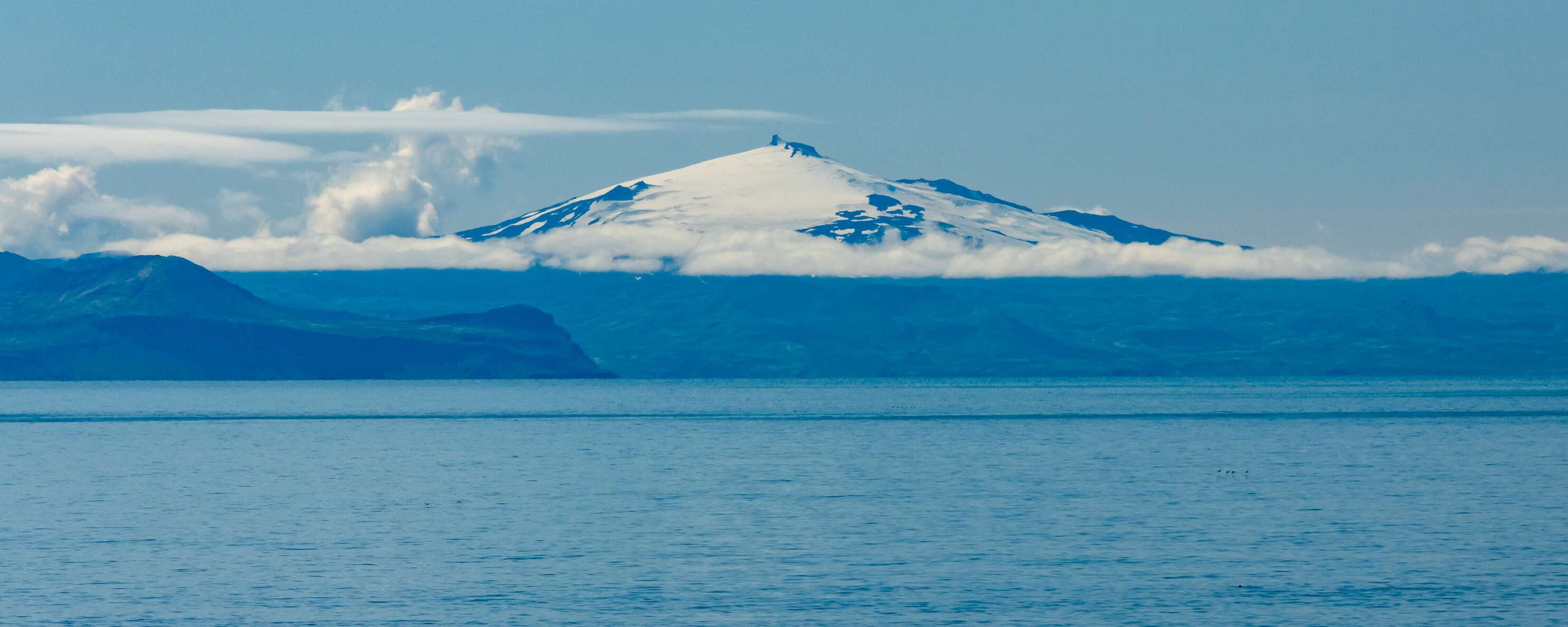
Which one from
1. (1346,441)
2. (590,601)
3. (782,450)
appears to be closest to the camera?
(590,601)

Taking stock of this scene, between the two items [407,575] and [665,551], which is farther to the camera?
[665,551]

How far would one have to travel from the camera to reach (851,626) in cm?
5184

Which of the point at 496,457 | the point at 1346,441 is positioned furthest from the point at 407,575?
the point at 1346,441

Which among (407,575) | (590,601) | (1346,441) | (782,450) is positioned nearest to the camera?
(590,601)

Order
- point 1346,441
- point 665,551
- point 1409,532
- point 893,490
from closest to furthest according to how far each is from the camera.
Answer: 1. point 665,551
2. point 1409,532
3. point 893,490
4. point 1346,441

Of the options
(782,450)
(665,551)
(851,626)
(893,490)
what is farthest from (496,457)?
(851,626)

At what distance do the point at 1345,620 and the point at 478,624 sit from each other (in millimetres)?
24747

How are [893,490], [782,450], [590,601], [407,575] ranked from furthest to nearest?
[782,450]
[893,490]
[407,575]
[590,601]

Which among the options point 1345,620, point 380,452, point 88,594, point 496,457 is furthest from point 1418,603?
point 380,452

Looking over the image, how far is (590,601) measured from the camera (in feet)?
185

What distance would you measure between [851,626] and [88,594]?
24420mm

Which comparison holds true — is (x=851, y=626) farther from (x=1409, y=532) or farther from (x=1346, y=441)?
(x=1346, y=441)

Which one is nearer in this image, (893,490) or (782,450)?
(893,490)

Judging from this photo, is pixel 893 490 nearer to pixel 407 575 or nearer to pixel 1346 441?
pixel 407 575
